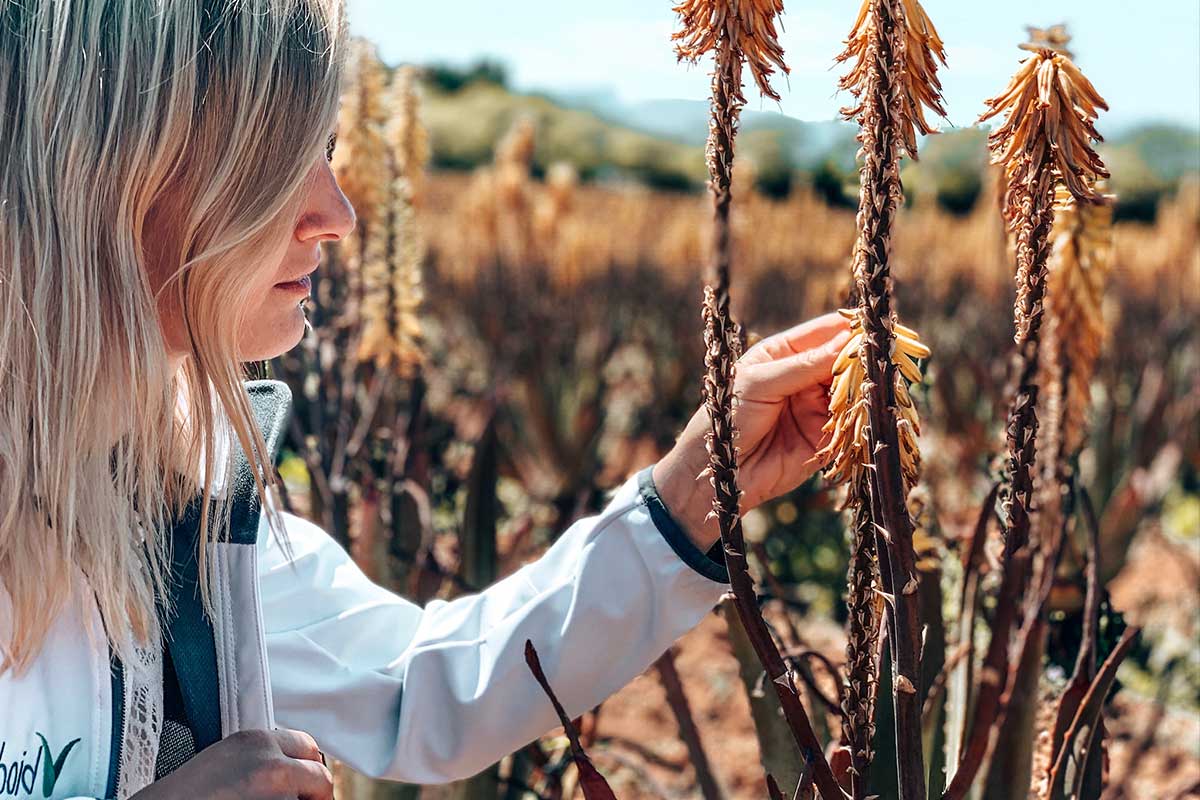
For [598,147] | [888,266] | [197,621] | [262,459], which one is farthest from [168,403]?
[598,147]

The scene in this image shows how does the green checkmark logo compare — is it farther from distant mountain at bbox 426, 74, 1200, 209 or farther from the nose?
distant mountain at bbox 426, 74, 1200, 209

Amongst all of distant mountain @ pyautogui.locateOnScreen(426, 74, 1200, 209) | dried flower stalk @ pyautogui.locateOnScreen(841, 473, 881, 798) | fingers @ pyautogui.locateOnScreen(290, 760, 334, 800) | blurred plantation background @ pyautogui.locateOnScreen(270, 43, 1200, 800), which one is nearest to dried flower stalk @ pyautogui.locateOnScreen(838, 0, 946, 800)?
dried flower stalk @ pyautogui.locateOnScreen(841, 473, 881, 798)

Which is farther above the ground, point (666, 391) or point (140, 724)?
point (140, 724)

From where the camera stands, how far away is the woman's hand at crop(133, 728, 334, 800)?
1.01 meters

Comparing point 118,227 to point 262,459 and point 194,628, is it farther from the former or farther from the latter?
point 194,628

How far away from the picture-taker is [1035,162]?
2.91 ft

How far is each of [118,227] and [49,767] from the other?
1.43 feet

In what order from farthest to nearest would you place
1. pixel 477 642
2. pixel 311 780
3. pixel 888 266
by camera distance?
pixel 477 642 < pixel 311 780 < pixel 888 266

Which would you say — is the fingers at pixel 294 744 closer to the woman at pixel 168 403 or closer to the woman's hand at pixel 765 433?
the woman at pixel 168 403

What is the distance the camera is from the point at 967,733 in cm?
148

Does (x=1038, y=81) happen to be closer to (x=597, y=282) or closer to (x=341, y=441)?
(x=341, y=441)

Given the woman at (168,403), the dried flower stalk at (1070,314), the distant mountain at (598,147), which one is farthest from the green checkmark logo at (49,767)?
the distant mountain at (598,147)

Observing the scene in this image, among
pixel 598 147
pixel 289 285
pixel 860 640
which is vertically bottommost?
pixel 860 640

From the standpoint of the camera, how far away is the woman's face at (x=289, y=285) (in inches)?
45.4
